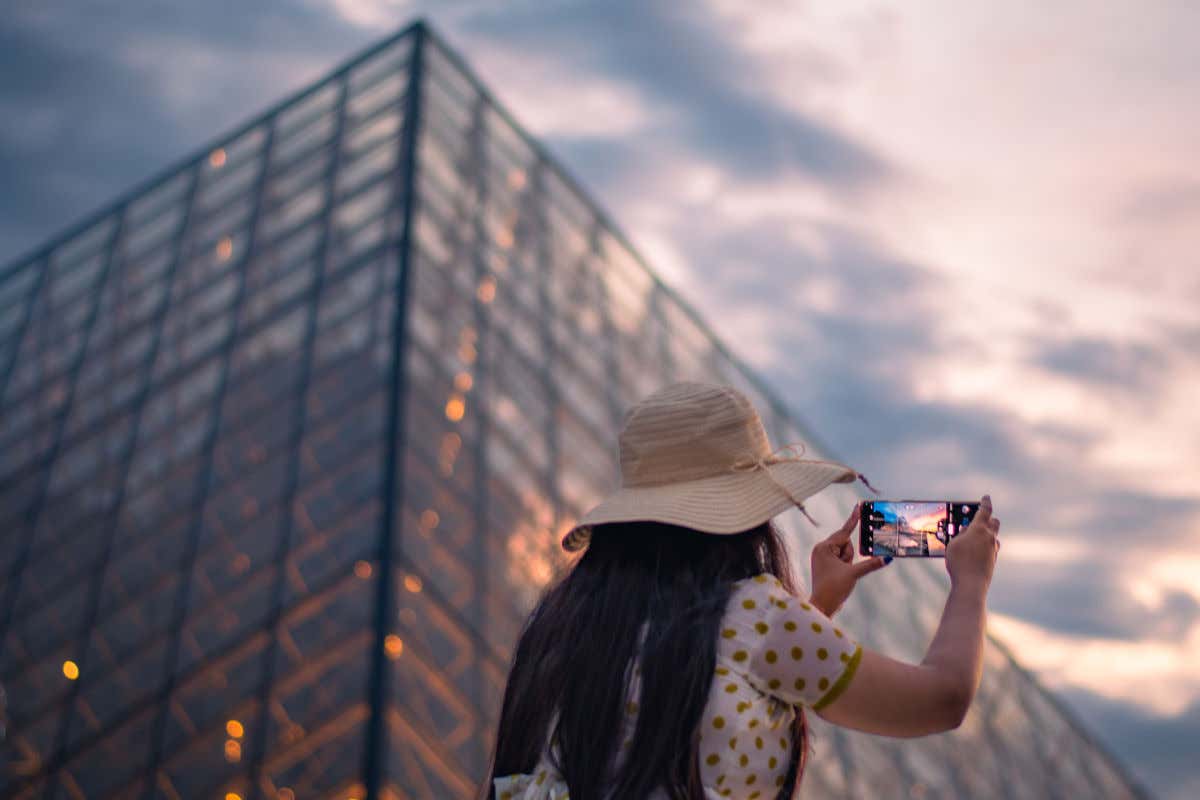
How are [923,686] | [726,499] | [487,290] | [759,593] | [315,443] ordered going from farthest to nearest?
[487,290] → [315,443] → [726,499] → [759,593] → [923,686]

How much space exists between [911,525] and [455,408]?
30.2 ft

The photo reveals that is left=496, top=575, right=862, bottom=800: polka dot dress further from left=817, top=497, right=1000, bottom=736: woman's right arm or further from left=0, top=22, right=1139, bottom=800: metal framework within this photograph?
left=0, top=22, right=1139, bottom=800: metal framework

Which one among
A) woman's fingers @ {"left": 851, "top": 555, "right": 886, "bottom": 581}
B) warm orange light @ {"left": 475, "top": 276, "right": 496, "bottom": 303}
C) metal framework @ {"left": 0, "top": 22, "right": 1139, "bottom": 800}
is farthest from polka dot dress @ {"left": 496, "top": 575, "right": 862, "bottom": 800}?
warm orange light @ {"left": 475, "top": 276, "right": 496, "bottom": 303}

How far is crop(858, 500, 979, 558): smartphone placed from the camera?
2211 mm

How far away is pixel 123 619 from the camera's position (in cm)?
1145

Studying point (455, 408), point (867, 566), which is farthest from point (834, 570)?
point (455, 408)

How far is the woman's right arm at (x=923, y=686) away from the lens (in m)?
1.92

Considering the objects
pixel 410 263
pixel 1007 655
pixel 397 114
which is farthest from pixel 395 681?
pixel 1007 655

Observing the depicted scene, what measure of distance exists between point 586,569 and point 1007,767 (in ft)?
74.9

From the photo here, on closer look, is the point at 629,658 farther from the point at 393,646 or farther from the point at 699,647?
the point at 393,646

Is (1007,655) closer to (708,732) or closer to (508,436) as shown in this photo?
(508,436)

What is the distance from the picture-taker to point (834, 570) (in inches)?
95.3

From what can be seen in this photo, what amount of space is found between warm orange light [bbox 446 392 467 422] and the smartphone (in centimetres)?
902

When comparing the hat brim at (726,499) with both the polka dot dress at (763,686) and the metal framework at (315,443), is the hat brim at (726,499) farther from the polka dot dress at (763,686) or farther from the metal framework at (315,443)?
the metal framework at (315,443)
